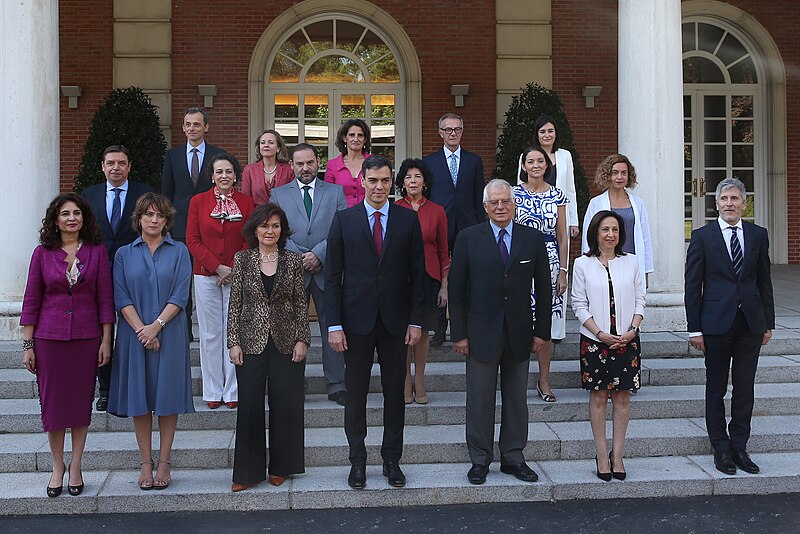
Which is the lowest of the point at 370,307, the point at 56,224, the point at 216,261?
the point at 370,307

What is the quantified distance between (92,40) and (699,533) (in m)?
11.0

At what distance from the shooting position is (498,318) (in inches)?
208

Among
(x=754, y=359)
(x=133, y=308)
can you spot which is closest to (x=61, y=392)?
(x=133, y=308)

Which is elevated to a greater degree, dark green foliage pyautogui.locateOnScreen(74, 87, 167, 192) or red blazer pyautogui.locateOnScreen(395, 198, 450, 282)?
dark green foliage pyautogui.locateOnScreen(74, 87, 167, 192)

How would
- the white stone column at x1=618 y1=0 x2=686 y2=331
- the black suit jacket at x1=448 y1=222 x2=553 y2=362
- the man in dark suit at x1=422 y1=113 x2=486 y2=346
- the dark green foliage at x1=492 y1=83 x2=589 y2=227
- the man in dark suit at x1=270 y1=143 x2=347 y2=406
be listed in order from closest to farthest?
1. the black suit jacket at x1=448 y1=222 x2=553 y2=362
2. the man in dark suit at x1=270 y1=143 x2=347 y2=406
3. the man in dark suit at x1=422 y1=113 x2=486 y2=346
4. the white stone column at x1=618 y1=0 x2=686 y2=331
5. the dark green foliage at x1=492 y1=83 x2=589 y2=227

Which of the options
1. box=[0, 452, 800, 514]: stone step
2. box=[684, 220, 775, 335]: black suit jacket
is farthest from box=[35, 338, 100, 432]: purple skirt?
box=[684, 220, 775, 335]: black suit jacket

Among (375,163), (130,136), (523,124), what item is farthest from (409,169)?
(130,136)

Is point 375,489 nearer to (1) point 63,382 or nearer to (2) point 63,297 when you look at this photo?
(1) point 63,382

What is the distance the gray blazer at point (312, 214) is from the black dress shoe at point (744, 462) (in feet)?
10.0

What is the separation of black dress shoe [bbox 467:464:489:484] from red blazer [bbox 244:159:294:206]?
2.65 metres

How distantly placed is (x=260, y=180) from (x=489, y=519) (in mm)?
3178

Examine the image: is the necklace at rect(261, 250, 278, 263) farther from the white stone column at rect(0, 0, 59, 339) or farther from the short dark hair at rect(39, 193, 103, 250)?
the white stone column at rect(0, 0, 59, 339)

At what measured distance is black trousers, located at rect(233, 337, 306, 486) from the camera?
17.1 ft

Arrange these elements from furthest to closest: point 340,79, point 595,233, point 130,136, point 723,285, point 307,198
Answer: point 340,79
point 130,136
point 307,198
point 723,285
point 595,233
